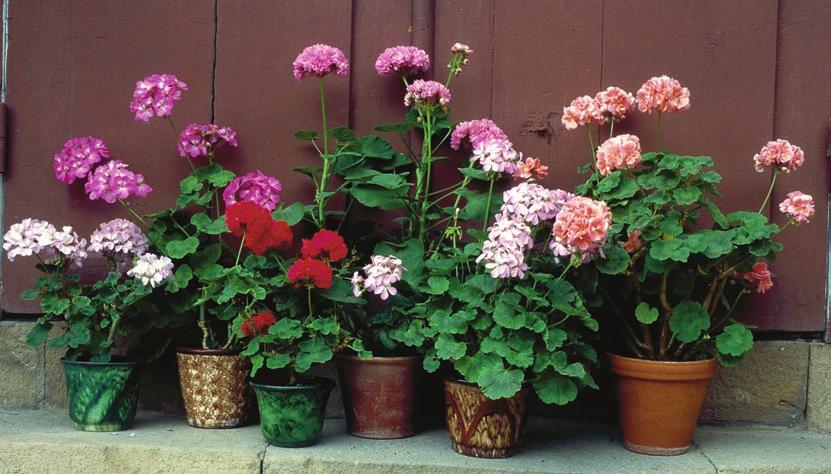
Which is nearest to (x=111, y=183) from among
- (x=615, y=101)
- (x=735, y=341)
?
(x=615, y=101)

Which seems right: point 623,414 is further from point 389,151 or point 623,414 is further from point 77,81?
point 77,81

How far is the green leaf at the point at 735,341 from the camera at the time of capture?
2.50 metres

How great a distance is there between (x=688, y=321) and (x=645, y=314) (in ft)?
0.41

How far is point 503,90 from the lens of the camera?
2.97m

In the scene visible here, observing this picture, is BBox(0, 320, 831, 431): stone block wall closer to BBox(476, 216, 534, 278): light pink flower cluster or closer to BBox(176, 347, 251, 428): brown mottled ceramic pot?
BBox(176, 347, 251, 428): brown mottled ceramic pot

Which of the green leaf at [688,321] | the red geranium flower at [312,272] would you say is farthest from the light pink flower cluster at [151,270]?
the green leaf at [688,321]

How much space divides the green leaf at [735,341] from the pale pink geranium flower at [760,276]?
0.62ft

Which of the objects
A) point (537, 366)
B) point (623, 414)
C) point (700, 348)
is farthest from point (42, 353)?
point (700, 348)

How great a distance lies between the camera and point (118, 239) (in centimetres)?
273

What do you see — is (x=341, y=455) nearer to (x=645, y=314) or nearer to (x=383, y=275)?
(x=383, y=275)

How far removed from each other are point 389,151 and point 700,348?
1111 millimetres

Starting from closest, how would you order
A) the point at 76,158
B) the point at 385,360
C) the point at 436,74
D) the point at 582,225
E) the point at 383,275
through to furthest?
the point at 582,225, the point at 383,275, the point at 385,360, the point at 76,158, the point at 436,74

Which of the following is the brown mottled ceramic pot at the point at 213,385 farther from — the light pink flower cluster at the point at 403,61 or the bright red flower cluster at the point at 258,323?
the light pink flower cluster at the point at 403,61

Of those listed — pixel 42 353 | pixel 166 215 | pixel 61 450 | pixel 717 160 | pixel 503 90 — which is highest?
pixel 503 90
